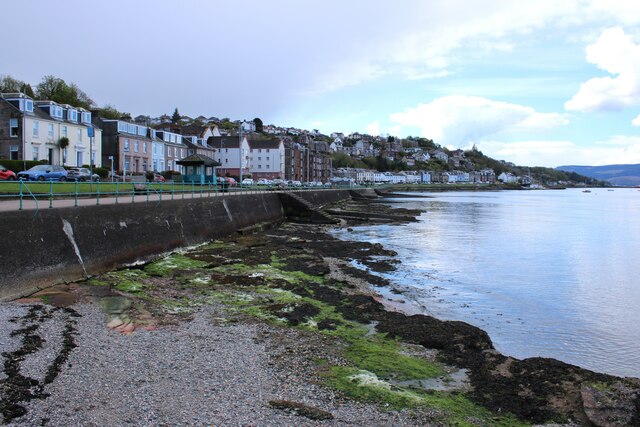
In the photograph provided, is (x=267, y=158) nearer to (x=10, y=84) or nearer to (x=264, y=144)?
(x=264, y=144)

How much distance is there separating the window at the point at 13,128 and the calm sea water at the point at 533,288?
31.9 metres

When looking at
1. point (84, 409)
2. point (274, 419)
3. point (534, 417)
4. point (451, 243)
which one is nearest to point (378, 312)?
point (534, 417)

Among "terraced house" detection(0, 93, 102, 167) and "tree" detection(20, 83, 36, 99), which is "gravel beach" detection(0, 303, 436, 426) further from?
"tree" detection(20, 83, 36, 99)

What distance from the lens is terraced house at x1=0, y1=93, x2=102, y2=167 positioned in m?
44.6

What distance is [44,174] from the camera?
3266 centimetres

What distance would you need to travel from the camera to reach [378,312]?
13.6 m

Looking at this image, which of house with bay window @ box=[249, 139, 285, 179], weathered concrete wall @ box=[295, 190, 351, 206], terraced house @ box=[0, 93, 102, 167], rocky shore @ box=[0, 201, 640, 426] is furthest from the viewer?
house with bay window @ box=[249, 139, 285, 179]

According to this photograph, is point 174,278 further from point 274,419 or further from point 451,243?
point 451,243

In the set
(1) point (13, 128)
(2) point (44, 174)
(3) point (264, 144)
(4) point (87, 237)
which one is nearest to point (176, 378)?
(4) point (87, 237)

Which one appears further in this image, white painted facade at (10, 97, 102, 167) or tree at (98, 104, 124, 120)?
tree at (98, 104, 124, 120)

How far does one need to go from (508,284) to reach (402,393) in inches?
516

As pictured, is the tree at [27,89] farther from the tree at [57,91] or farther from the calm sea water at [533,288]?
the calm sea water at [533,288]

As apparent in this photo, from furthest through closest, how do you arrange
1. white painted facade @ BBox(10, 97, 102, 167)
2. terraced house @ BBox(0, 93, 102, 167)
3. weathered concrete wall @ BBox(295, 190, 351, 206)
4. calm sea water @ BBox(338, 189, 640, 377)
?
weathered concrete wall @ BBox(295, 190, 351, 206), white painted facade @ BBox(10, 97, 102, 167), terraced house @ BBox(0, 93, 102, 167), calm sea water @ BBox(338, 189, 640, 377)

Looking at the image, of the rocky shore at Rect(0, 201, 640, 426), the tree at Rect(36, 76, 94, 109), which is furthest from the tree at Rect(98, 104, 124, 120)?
the rocky shore at Rect(0, 201, 640, 426)
